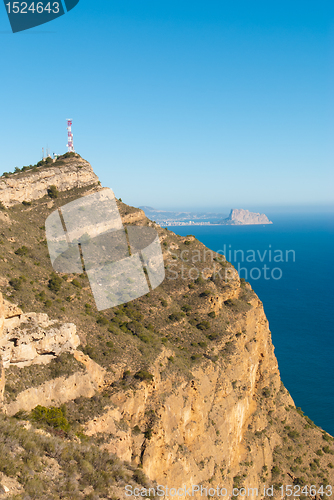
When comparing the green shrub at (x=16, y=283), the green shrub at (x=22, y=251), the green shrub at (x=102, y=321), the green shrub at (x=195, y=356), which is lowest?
the green shrub at (x=195, y=356)

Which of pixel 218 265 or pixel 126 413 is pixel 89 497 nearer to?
pixel 126 413

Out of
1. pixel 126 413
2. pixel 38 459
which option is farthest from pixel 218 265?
pixel 38 459

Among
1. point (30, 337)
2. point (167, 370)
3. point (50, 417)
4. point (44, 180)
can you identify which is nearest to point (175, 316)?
point (167, 370)

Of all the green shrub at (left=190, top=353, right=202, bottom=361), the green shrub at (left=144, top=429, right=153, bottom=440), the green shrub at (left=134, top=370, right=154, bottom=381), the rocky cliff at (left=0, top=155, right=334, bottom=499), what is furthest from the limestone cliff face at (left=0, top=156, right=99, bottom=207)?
the green shrub at (left=144, top=429, right=153, bottom=440)

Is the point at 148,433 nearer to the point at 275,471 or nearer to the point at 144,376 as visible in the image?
the point at 144,376

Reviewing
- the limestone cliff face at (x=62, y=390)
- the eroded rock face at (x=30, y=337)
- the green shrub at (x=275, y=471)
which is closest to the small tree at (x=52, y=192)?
the eroded rock face at (x=30, y=337)

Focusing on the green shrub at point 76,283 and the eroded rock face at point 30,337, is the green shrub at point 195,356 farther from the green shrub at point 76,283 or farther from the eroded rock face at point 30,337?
the green shrub at point 76,283
